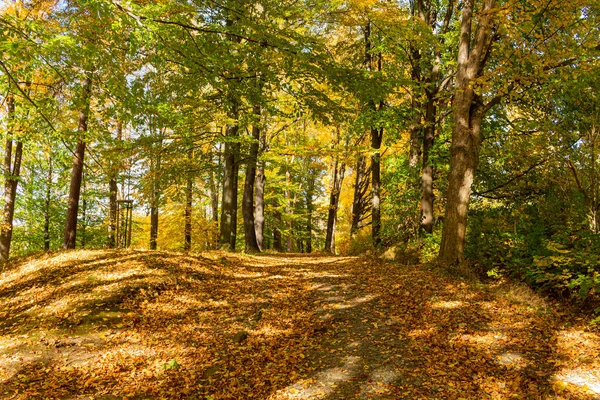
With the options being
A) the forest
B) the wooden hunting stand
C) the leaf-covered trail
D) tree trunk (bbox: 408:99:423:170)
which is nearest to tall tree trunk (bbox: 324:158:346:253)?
the forest

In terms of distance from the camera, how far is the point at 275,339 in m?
6.00

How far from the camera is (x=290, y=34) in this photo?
626 cm

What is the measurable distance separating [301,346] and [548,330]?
383 cm

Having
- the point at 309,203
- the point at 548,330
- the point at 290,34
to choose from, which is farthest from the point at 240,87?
the point at 309,203

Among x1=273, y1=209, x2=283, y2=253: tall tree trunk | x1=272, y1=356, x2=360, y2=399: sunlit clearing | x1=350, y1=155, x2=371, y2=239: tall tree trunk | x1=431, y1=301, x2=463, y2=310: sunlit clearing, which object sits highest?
x1=350, y1=155, x2=371, y2=239: tall tree trunk

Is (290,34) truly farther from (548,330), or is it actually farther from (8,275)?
(8,275)

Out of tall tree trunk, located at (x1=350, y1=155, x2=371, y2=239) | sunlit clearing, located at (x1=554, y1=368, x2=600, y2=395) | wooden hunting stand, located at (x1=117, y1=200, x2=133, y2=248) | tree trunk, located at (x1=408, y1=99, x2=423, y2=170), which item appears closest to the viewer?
sunlit clearing, located at (x1=554, y1=368, x2=600, y2=395)

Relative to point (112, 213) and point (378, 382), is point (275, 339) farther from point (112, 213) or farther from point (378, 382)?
point (112, 213)

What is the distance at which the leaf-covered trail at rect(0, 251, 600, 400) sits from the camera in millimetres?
4422

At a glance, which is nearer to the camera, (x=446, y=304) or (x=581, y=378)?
(x=581, y=378)

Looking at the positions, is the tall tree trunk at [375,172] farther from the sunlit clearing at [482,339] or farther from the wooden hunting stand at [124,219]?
the wooden hunting stand at [124,219]

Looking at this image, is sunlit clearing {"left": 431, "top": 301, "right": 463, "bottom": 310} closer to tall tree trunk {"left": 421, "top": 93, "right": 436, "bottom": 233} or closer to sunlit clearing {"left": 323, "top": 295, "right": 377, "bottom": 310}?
sunlit clearing {"left": 323, "top": 295, "right": 377, "bottom": 310}

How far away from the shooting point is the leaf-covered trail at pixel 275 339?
4422mm

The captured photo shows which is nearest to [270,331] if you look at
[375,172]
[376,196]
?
[376,196]
